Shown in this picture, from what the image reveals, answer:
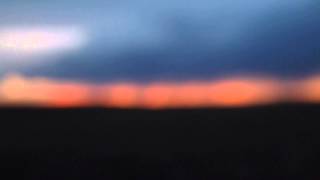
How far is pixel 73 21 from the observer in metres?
0.74

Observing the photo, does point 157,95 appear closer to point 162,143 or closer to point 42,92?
point 162,143

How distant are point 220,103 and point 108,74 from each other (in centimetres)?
25

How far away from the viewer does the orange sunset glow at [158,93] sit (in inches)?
29.5

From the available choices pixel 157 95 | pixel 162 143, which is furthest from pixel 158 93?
pixel 162 143

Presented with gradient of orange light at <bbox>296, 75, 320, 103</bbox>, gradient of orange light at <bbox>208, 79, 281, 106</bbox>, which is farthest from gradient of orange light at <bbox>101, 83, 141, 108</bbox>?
gradient of orange light at <bbox>296, 75, 320, 103</bbox>

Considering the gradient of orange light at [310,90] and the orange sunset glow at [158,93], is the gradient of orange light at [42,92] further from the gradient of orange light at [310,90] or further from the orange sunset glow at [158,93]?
the gradient of orange light at [310,90]

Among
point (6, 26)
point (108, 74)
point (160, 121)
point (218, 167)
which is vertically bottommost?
point (218, 167)

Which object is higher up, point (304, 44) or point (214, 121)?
point (304, 44)

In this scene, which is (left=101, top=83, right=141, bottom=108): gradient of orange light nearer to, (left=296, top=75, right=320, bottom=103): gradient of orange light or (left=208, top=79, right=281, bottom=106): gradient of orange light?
(left=208, top=79, right=281, bottom=106): gradient of orange light

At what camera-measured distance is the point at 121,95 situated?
2.47ft

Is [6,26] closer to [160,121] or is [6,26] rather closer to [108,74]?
[108,74]

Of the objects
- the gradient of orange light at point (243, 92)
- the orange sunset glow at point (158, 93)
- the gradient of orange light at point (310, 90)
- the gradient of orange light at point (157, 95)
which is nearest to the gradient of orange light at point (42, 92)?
the orange sunset glow at point (158, 93)

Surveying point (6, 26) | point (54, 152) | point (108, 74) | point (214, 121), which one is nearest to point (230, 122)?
point (214, 121)

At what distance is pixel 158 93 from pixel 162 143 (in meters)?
0.11
